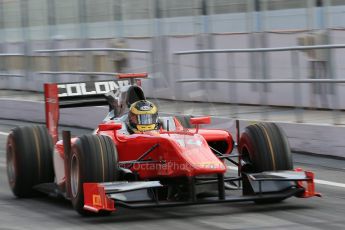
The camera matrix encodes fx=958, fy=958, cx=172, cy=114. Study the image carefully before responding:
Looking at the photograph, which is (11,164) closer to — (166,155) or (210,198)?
(166,155)

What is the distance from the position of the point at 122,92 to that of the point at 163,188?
182 cm

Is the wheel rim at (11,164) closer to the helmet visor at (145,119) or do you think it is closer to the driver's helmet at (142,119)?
the driver's helmet at (142,119)

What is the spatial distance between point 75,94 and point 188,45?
27.8ft

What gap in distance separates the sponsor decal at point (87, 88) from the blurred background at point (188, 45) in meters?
3.63

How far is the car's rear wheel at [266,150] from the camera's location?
985cm

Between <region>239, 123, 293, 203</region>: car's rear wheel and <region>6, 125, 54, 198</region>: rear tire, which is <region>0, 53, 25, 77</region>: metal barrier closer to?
<region>6, 125, 54, 198</region>: rear tire

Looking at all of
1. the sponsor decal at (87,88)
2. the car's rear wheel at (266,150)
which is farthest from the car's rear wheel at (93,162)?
the sponsor decal at (87,88)

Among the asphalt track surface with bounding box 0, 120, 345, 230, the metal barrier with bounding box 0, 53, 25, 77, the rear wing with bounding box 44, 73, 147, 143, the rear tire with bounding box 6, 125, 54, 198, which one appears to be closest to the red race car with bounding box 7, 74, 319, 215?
the rear tire with bounding box 6, 125, 54, 198

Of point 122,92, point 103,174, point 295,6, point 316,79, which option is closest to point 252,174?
point 103,174

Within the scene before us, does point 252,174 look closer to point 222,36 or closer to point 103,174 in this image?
point 103,174

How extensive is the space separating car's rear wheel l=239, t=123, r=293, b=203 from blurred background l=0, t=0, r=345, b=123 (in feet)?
13.7

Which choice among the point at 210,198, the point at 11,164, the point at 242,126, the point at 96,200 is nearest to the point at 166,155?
the point at 210,198

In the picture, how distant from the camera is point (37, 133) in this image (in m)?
11.0

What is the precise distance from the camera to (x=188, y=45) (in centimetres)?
2008
